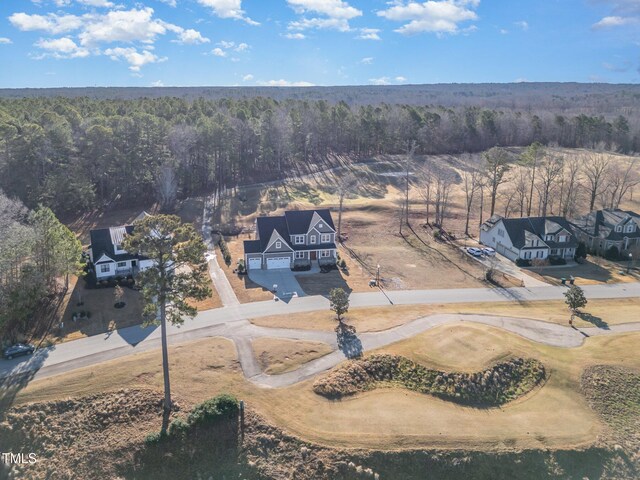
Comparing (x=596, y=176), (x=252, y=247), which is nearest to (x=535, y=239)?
(x=596, y=176)

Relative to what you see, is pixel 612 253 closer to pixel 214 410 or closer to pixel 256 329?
pixel 256 329

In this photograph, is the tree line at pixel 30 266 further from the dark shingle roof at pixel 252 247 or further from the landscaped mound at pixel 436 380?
the landscaped mound at pixel 436 380

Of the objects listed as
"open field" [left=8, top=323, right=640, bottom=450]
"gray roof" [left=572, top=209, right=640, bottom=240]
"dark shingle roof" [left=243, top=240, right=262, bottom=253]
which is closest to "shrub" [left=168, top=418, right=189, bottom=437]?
"open field" [left=8, top=323, right=640, bottom=450]

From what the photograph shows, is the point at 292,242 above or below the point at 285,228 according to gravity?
below

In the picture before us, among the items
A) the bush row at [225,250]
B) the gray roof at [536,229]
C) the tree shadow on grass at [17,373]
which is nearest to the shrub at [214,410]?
the tree shadow on grass at [17,373]

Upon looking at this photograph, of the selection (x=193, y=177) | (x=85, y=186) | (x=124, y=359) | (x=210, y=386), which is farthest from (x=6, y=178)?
(x=210, y=386)

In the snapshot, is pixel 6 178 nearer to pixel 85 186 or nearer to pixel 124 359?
pixel 85 186

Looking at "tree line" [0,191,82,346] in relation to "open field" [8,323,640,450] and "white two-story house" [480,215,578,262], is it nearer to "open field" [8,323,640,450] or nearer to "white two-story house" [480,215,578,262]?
"open field" [8,323,640,450]

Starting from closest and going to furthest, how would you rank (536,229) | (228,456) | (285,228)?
1. (228,456)
2. (285,228)
3. (536,229)
